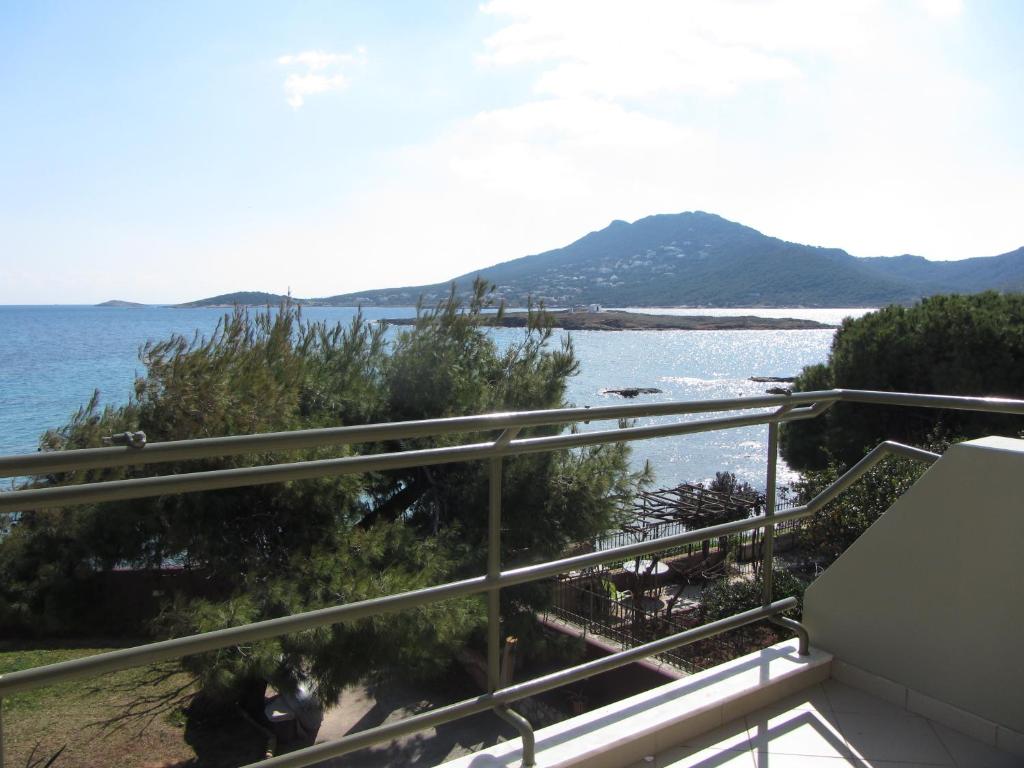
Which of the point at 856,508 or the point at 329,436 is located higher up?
the point at 329,436

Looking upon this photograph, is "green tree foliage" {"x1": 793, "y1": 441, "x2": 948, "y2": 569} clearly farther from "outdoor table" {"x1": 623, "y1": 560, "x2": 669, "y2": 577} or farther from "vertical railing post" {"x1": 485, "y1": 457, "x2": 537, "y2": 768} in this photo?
"vertical railing post" {"x1": 485, "y1": 457, "x2": 537, "y2": 768}

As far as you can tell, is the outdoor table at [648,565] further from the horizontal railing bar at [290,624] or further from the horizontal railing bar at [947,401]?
the horizontal railing bar at [290,624]

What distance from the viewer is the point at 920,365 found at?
806 inches

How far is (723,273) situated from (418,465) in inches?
6386

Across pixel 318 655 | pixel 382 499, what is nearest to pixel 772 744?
pixel 318 655

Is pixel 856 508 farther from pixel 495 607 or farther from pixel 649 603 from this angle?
pixel 495 607

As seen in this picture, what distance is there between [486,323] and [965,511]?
40.3 feet

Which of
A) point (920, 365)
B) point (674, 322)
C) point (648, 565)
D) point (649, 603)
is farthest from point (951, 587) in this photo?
point (674, 322)

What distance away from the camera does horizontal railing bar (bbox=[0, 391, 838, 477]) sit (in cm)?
116

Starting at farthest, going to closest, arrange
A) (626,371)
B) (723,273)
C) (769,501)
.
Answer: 1. (723,273)
2. (626,371)
3. (769,501)

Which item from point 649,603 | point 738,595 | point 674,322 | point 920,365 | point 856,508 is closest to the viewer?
point 856,508

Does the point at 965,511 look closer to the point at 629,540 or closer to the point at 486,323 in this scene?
the point at 486,323

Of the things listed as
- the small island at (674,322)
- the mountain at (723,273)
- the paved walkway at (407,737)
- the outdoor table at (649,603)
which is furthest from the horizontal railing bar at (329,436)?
the small island at (674,322)

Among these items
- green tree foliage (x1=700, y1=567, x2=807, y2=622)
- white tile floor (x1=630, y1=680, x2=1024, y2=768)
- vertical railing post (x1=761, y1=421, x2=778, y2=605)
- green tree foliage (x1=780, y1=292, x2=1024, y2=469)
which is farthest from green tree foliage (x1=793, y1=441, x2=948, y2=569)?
white tile floor (x1=630, y1=680, x2=1024, y2=768)
